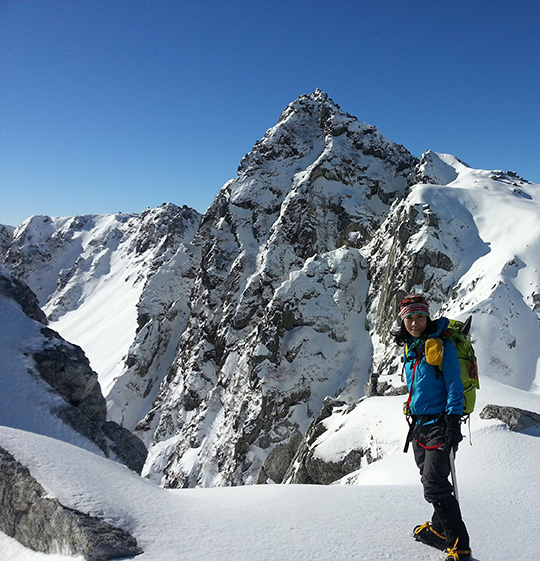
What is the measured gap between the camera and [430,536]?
4.06m

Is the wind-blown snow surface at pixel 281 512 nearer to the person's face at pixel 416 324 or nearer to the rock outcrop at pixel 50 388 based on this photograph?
the person's face at pixel 416 324

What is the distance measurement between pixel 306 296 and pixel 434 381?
3852 centimetres

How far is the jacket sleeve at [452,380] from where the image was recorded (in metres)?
3.96

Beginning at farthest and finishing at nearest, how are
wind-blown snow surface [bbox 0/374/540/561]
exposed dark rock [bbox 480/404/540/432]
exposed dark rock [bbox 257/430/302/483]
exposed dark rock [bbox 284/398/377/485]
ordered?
exposed dark rock [bbox 257/430/302/483] → exposed dark rock [bbox 284/398/377/485] → exposed dark rock [bbox 480/404/540/432] → wind-blown snow surface [bbox 0/374/540/561]

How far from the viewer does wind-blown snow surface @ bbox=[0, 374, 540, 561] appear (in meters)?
3.91

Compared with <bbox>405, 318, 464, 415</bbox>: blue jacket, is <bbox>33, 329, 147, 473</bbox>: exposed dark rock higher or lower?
lower

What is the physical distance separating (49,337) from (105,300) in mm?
87744

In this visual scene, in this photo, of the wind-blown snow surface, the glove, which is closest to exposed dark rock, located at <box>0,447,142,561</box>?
the wind-blown snow surface

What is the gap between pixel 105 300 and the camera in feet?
344

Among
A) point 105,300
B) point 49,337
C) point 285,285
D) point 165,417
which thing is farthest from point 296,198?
point 105,300

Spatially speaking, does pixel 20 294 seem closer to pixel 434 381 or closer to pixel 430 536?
pixel 434 381

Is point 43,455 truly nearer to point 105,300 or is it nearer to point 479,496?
point 479,496

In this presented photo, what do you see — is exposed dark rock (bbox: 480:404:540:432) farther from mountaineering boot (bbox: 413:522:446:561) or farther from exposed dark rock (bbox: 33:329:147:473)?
exposed dark rock (bbox: 33:329:147:473)

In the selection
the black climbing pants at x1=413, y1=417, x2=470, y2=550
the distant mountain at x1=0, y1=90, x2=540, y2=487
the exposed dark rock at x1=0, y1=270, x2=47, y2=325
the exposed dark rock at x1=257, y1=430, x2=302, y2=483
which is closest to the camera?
the black climbing pants at x1=413, y1=417, x2=470, y2=550
